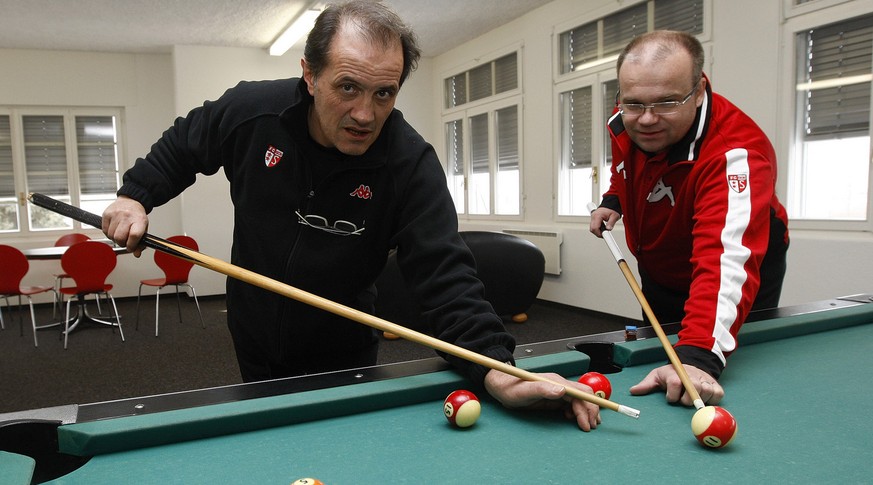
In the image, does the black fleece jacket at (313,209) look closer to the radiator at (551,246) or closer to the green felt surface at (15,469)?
the green felt surface at (15,469)

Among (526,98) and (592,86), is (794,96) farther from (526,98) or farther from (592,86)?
(526,98)

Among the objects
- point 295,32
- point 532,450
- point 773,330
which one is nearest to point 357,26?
point 532,450

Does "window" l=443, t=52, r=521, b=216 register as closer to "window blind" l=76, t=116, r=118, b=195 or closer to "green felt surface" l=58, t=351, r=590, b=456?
"window blind" l=76, t=116, r=118, b=195

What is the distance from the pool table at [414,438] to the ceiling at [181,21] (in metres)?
4.32

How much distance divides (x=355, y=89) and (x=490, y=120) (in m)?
5.28

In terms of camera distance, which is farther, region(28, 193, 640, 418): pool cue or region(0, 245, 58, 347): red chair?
region(0, 245, 58, 347): red chair

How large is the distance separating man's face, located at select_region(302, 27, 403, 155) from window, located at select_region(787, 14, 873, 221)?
3.10 meters

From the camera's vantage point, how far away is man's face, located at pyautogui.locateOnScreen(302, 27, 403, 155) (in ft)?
3.98

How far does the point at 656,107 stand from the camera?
1567 mm

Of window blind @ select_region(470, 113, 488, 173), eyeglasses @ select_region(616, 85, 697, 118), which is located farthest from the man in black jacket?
window blind @ select_region(470, 113, 488, 173)

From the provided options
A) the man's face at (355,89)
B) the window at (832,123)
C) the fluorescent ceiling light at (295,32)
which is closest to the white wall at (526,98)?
the window at (832,123)

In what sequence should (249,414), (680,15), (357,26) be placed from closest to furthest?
(249,414), (357,26), (680,15)

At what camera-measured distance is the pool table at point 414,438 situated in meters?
0.82

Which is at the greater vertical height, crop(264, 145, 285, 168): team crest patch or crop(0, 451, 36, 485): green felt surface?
crop(264, 145, 285, 168): team crest patch
